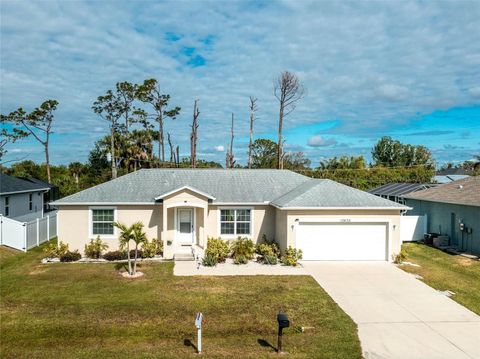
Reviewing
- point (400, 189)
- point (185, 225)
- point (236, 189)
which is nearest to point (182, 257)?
point (185, 225)

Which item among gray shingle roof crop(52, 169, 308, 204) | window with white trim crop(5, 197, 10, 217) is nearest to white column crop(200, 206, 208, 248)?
gray shingle roof crop(52, 169, 308, 204)

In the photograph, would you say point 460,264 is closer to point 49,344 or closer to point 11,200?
point 49,344

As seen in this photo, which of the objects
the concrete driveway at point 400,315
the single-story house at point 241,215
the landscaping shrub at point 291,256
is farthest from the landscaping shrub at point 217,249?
the concrete driveway at point 400,315

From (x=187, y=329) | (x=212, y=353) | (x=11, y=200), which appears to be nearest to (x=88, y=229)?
(x=11, y=200)

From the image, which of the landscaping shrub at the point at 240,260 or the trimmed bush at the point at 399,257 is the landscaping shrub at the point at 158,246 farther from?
the trimmed bush at the point at 399,257

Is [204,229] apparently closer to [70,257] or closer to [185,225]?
[185,225]
